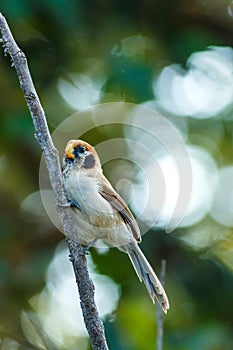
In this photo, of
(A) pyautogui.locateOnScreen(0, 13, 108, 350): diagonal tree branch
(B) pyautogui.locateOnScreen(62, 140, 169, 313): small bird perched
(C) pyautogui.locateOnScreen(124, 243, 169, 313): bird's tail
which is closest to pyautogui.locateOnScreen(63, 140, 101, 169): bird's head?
(B) pyautogui.locateOnScreen(62, 140, 169, 313): small bird perched

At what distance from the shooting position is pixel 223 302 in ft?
14.0

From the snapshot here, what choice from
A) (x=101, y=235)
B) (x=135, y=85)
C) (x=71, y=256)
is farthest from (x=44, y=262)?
(x=71, y=256)

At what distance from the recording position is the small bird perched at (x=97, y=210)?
2553mm

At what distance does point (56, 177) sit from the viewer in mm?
1894

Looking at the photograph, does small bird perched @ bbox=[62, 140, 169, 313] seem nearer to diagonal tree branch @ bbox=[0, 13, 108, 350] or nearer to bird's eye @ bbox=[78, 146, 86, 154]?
bird's eye @ bbox=[78, 146, 86, 154]

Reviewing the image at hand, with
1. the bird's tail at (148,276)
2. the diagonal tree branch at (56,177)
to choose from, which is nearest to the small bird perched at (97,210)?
the bird's tail at (148,276)

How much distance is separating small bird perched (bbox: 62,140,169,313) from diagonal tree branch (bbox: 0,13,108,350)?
20.7 inches

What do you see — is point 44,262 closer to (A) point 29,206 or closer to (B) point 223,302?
(A) point 29,206

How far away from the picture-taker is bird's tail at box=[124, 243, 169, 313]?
2523 mm

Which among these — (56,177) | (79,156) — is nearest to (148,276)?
(79,156)

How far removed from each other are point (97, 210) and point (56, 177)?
0.75 metres

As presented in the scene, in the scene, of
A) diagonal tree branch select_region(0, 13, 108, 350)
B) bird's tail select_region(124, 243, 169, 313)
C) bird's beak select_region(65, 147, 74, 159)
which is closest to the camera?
diagonal tree branch select_region(0, 13, 108, 350)

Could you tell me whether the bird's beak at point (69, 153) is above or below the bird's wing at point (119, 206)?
above

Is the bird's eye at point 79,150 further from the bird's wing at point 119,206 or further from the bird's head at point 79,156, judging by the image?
the bird's wing at point 119,206
